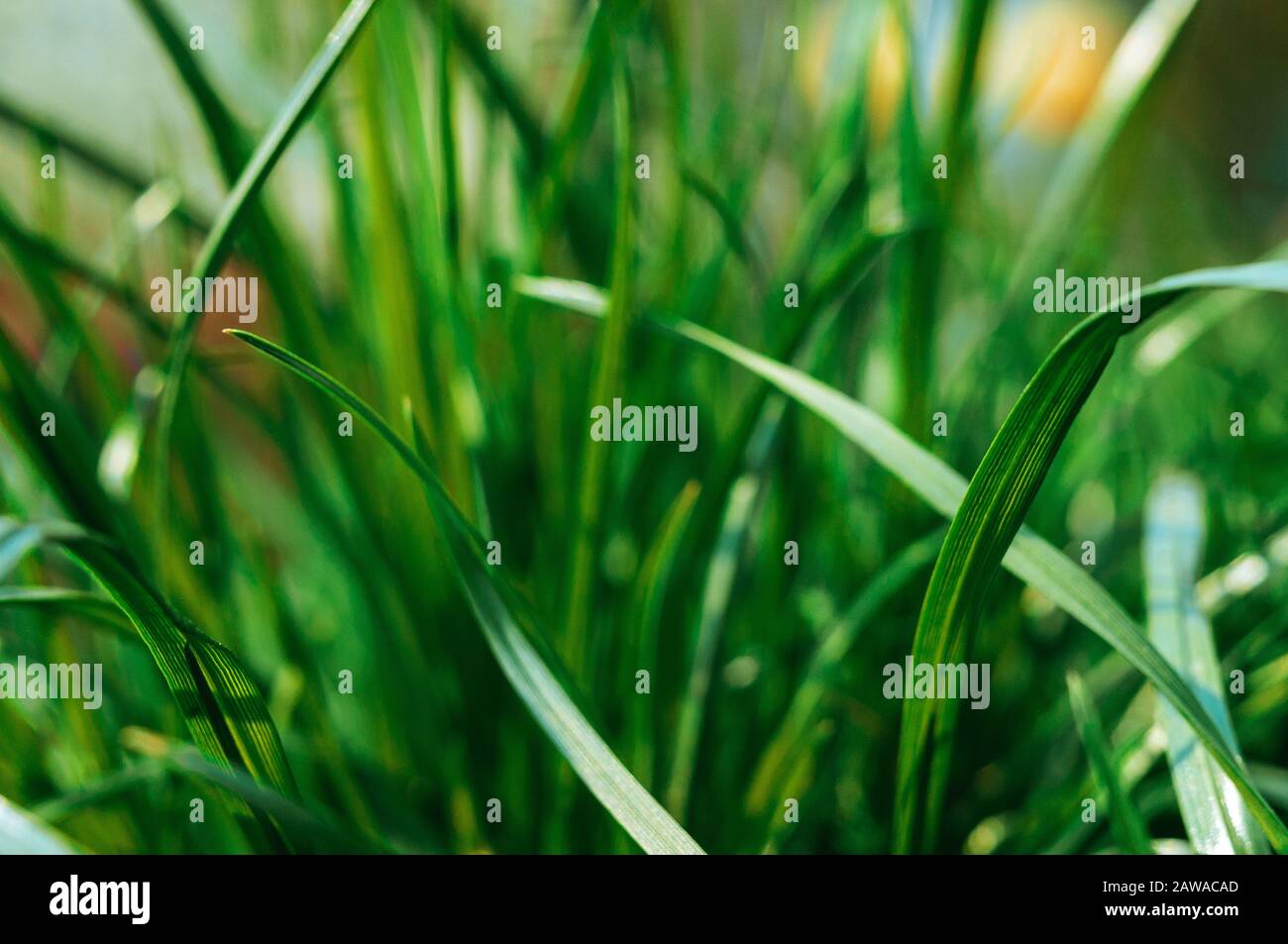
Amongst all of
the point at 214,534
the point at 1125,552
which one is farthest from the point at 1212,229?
the point at 214,534

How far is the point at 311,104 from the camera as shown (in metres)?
0.20

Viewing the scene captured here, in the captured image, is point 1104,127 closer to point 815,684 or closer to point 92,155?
point 815,684

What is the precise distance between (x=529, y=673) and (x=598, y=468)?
84 mm

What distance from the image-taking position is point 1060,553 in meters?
0.21

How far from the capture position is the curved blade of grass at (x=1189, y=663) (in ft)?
0.67

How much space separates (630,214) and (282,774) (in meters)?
0.17

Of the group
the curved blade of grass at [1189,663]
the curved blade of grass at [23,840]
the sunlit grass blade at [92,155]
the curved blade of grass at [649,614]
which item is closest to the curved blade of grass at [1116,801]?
the curved blade of grass at [1189,663]

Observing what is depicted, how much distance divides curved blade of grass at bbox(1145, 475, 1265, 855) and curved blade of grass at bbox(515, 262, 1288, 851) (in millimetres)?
11

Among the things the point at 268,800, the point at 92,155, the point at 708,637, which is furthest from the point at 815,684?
the point at 92,155

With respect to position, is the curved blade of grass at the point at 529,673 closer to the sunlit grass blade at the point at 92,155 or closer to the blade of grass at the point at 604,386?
the blade of grass at the point at 604,386

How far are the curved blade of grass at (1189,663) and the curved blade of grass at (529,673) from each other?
0.38ft

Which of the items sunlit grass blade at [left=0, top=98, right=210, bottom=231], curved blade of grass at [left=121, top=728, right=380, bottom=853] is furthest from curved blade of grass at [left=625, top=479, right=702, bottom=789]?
sunlit grass blade at [left=0, top=98, right=210, bottom=231]

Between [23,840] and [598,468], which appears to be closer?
[23,840]

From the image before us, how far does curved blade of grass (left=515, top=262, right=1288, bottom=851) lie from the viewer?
0.54 feet
